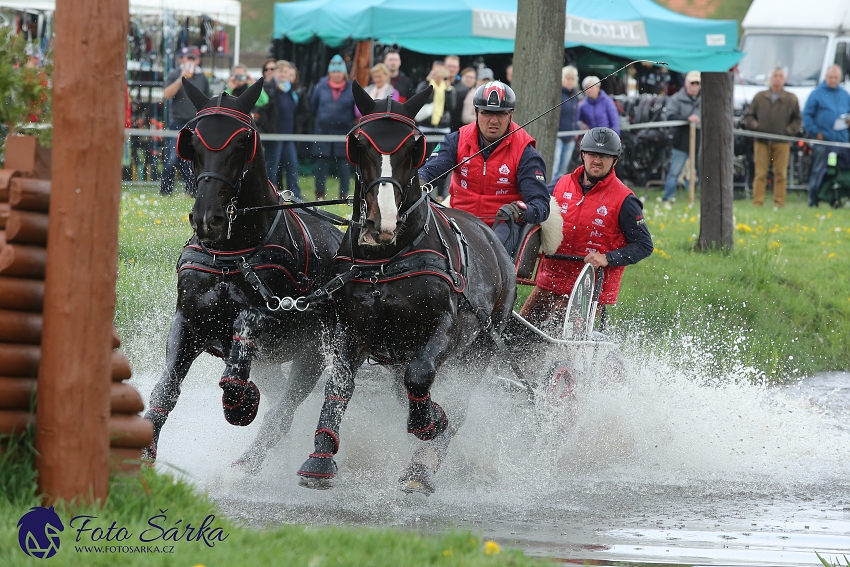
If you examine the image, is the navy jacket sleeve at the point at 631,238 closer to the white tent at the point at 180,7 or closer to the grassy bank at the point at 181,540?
the grassy bank at the point at 181,540

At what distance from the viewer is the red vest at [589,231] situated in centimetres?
802

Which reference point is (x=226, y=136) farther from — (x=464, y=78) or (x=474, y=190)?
(x=464, y=78)

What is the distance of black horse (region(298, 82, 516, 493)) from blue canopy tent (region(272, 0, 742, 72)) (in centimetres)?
1268

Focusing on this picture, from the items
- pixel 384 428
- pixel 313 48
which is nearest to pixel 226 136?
pixel 384 428

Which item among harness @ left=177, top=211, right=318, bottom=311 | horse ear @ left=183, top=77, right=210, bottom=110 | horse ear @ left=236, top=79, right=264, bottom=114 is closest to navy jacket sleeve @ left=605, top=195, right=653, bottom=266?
harness @ left=177, top=211, right=318, bottom=311

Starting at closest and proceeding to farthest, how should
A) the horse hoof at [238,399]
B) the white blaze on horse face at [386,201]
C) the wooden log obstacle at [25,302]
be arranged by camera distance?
the wooden log obstacle at [25,302] → the white blaze on horse face at [386,201] → the horse hoof at [238,399]

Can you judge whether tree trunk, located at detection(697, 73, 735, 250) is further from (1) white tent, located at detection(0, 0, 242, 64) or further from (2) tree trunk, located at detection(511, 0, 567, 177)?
(1) white tent, located at detection(0, 0, 242, 64)

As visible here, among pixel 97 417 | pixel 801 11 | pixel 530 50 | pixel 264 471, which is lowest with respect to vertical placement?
pixel 264 471

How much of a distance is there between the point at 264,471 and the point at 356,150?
1994 millimetres

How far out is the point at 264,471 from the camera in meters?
6.68

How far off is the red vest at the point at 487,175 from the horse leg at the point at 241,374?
2224 mm

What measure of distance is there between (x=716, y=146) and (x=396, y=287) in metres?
6.91

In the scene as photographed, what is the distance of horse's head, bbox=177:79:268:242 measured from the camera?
5.76 metres

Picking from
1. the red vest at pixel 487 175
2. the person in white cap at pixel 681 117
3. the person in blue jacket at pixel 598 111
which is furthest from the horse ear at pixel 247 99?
the person in white cap at pixel 681 117
